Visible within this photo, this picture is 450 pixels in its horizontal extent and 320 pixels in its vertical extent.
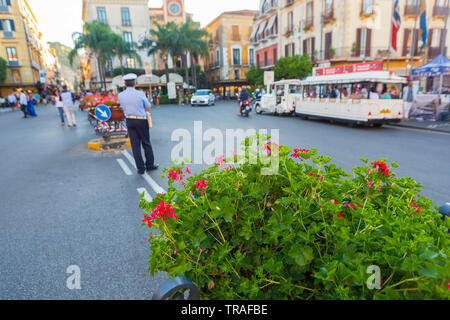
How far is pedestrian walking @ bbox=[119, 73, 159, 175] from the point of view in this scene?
601 centimetres

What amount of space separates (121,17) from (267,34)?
2880 centimetres

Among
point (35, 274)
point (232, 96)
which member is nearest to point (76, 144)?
point (35, 274)

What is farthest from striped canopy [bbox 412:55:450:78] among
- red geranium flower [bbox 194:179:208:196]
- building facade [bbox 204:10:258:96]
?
building facade [bbox 204:10:258:96]

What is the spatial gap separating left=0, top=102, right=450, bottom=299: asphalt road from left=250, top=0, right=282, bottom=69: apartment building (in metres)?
31.5

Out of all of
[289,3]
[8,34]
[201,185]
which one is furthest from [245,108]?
[8,34]

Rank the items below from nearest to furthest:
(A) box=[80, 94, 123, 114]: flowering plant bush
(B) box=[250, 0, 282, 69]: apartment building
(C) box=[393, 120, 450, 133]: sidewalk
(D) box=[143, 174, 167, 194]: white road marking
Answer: (D) box=[143, 174, 167, 194]: white road marking, (A) box=[80, 94, 123, 114]: flowering plant bush, (C) box=[393, 120, 450, 133]: sidewalk, (B) box=[250, 0, 282, 69]: apartment building

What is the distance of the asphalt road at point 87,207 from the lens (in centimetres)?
284

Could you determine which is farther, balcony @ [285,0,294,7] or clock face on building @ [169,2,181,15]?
clock face on building @ [169,2,181,15]

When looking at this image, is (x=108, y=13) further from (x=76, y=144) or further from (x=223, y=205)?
(x=223, y=205)

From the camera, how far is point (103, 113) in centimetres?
890

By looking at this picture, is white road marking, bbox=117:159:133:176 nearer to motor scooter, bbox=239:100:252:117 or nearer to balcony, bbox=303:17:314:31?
motor scooter, bbox=239:100:252:117

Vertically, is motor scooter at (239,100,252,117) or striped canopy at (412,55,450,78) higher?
striped canopy at (412,55,450,78)

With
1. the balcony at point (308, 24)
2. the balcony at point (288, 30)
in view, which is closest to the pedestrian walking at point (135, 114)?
the balcony at point (308, 24)

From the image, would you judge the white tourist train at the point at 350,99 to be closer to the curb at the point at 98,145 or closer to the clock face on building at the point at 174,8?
the curb at the point at 98,145
